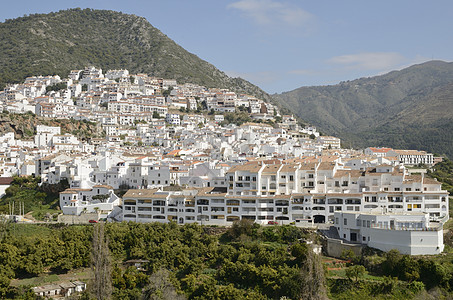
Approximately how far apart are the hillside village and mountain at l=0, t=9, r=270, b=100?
36.6 m

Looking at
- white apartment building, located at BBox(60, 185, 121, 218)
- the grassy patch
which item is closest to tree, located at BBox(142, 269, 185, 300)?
the grassy patch

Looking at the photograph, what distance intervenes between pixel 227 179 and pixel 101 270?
1632 centimetres

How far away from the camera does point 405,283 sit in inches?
1114

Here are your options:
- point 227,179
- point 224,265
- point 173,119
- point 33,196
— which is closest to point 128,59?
point 173,119

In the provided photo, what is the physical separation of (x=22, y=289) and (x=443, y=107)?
386 feet

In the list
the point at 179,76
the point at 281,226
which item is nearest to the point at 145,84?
the point at 179,76

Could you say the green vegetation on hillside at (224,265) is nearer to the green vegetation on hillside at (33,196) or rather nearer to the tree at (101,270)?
the tree at (101,270)

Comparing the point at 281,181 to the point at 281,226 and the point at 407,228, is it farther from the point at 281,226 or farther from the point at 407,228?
the point at 407,228

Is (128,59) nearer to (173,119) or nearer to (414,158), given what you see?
(173,119)

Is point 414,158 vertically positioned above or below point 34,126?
below

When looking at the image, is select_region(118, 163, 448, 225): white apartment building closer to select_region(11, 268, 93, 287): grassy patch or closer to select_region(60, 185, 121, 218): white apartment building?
select_region(60, 185, 121, 218): white apartment building

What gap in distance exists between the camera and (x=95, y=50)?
137 metres

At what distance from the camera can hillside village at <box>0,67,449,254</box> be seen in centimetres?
3616

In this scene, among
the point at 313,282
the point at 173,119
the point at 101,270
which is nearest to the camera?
the point at 313,282
